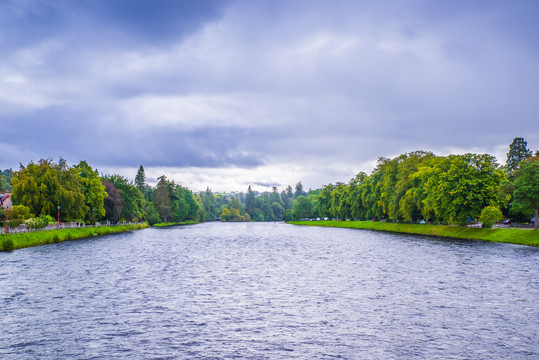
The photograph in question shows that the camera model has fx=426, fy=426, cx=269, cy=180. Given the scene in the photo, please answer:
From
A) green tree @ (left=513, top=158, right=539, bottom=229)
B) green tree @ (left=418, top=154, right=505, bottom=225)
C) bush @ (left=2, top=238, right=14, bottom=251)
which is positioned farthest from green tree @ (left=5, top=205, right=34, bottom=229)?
green tree @ (left=513, top=158, right=539, bottom=229)

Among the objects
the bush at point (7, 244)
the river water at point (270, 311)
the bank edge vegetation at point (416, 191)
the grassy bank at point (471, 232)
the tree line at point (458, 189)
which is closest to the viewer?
the river water at point (270, 311)

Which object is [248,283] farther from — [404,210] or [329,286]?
[404,210]

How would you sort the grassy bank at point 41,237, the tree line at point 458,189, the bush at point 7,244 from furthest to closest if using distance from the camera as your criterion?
the tree line at point 458,189 < the grassy bank at point 41,237 < the bush at point 7,244

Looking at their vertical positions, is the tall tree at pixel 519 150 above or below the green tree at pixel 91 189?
above

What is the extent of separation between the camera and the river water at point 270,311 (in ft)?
61.5

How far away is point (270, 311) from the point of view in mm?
25266

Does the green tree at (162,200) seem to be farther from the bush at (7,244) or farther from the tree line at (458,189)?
the bush at (7,244)

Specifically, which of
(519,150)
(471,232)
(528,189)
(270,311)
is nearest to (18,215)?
(270,311)

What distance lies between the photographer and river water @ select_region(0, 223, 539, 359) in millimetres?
18734

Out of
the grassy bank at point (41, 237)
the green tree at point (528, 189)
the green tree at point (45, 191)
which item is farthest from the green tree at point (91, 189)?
the green tree at point (528, 189)

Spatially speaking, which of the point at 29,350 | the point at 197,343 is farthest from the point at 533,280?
the point at 29,350

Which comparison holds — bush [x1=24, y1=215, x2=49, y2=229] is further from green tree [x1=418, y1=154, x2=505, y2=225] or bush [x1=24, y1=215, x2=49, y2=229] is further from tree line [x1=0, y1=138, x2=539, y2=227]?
green tree [x1=418, y1=154, x2=505, y2=225]

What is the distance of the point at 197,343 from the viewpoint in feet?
63.8

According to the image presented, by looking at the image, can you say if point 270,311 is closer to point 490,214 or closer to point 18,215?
point 490,214
